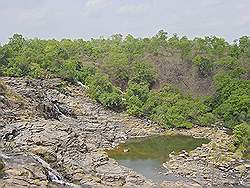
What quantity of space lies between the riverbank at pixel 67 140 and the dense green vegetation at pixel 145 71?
6.45ft

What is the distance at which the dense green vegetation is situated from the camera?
49.9 metres

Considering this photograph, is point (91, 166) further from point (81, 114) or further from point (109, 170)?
point (81, 114)

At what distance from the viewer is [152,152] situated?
41.8 m

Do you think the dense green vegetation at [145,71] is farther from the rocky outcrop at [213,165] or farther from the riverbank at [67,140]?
the rocky outcrop at [213,165]

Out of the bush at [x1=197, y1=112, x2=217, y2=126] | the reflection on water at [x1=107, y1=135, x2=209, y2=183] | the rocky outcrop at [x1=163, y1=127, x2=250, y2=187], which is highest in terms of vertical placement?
the bush at [x1=197, y1=112, x2=217, y2=126]

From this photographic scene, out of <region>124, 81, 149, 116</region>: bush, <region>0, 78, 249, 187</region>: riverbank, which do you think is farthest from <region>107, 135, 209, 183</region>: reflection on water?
<region>124, 81, 149, 116</region>: bush

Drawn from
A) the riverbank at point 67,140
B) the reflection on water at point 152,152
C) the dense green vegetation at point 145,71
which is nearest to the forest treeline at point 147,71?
the dense green vegetation at point 145,71

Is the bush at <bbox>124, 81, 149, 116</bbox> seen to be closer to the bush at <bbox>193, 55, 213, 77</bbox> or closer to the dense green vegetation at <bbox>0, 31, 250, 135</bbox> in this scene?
the dense green vegetation at <bbox>0, 31, 250, 135</bbox>

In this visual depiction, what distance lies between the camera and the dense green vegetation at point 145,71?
49.9 meters

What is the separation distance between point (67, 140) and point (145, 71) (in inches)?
1020

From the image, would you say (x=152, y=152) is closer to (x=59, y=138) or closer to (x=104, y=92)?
(x=59, y=138)

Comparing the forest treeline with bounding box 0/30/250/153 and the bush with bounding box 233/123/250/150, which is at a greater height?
the forest treeline with bounding box 0/30/250/153

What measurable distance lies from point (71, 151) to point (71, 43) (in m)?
39.4

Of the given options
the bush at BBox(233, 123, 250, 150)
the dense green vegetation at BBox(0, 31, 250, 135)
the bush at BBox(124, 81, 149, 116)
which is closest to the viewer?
the bush at BBox(233, 123, 250, 150)
